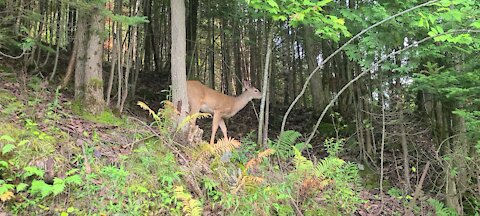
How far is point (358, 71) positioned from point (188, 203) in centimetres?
773

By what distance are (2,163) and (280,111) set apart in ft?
28.8

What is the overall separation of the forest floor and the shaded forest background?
0.72 metres

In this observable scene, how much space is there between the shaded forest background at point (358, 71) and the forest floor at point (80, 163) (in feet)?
2.35

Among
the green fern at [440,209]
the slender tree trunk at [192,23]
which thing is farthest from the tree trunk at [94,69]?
the green fern at [440,209]

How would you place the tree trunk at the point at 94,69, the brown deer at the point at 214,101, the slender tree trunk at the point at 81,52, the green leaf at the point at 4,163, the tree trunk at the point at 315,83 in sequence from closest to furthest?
the green leaf at the point at 4,163
the tree trunk at the point at 94,69
the slender tree trunk at the point at 81,52
the brown deer at the point at 214,101
the tree trunk at the point at 315,83

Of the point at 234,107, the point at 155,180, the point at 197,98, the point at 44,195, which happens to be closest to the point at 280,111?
the point at 234,107

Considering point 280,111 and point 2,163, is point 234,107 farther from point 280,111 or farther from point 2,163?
point 2,163

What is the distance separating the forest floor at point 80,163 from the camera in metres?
4.22

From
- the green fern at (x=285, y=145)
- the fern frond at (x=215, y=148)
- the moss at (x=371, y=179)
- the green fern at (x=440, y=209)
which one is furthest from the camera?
the moss at (x=371, y=179)

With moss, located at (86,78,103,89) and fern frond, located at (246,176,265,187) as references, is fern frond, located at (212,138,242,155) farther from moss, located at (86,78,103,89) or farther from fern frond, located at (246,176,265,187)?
moss, located at (86,78,103,89)

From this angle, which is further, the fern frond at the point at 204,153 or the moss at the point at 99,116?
the moss at the point at 99,116

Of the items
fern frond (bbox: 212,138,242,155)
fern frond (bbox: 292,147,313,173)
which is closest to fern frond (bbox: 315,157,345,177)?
fern frond (bbox: 292,147,313,173)

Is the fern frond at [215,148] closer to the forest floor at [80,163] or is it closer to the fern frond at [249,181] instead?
the forest floor at [80,163]

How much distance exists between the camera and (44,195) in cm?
404
